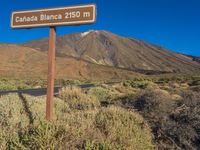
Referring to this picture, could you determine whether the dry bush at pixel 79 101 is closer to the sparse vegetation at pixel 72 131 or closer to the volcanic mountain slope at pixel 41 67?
the sparse vegetation at pixel 72 131

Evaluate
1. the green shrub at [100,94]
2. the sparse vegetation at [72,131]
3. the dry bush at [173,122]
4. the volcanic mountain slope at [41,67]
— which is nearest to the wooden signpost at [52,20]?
the sparse vegetation at [72,131]

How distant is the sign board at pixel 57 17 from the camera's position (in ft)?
19.2

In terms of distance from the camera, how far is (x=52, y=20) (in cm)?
600

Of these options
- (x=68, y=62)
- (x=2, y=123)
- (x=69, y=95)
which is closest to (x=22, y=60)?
(x=68, y=62)

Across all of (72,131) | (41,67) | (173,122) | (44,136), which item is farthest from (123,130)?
(41,67)

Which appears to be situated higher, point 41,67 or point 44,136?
point 41,67

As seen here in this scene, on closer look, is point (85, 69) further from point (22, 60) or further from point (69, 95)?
point (69, 95)

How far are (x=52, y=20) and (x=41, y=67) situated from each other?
291 feet

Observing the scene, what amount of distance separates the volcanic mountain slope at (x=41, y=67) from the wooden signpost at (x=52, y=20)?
77.0 m

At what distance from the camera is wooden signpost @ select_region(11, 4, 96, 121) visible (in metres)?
5.84

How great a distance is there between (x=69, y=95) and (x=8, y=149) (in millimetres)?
8578

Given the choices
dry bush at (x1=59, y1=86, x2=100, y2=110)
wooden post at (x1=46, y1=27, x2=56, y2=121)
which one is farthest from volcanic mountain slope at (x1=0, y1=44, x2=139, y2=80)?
wooden post at (x1=46, y1=27, x2=56, y2=121)

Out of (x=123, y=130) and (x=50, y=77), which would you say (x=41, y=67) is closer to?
(x=50, y=77)

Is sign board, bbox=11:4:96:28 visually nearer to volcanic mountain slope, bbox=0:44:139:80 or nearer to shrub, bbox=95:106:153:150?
shrub, bbox=95:106:153:150
